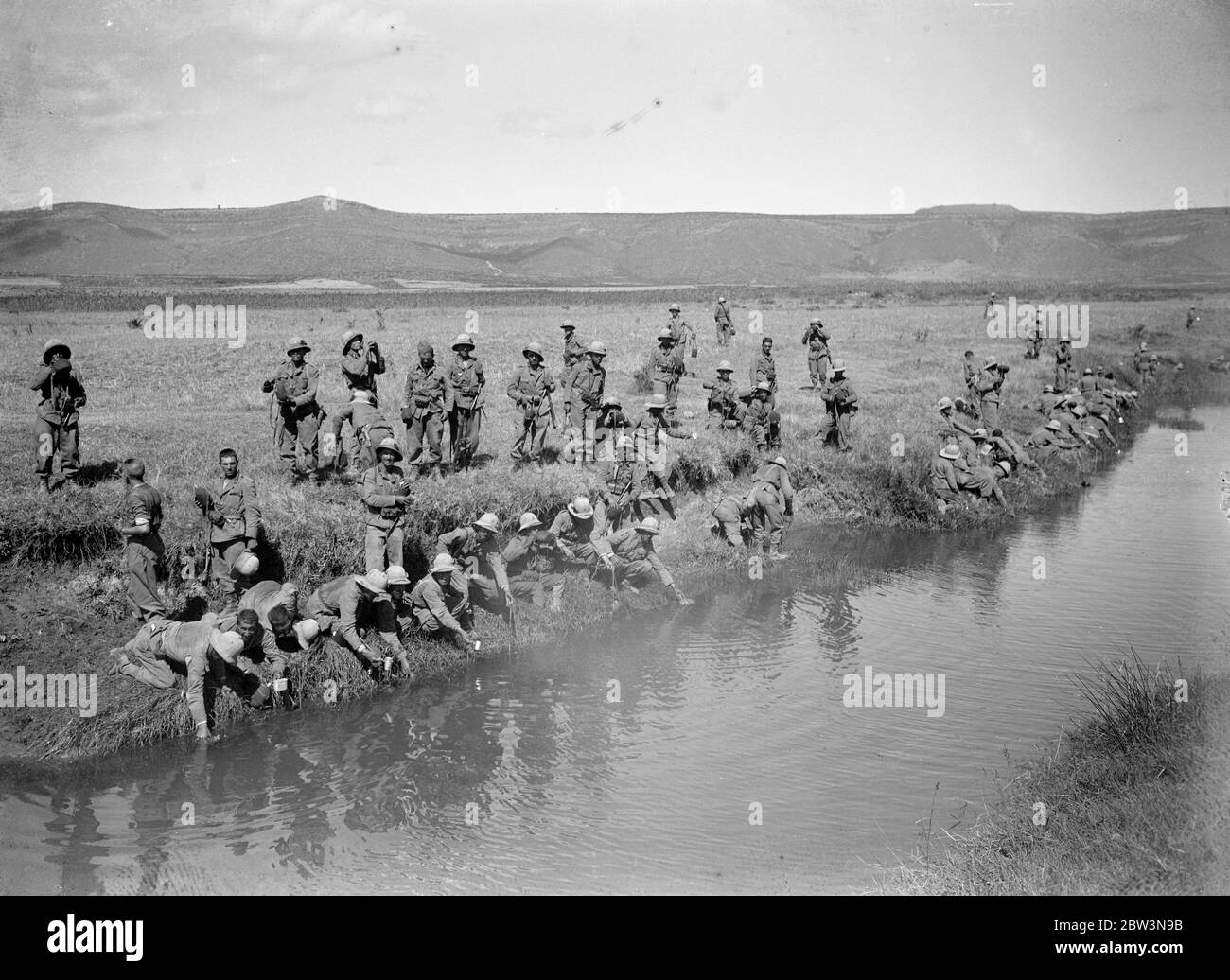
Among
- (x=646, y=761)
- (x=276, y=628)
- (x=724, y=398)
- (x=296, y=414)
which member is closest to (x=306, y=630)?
(x=276, y=628)

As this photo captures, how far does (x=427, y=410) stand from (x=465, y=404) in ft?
1.87

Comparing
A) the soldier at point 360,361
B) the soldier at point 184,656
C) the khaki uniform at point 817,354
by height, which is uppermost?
the khaki uniform at point 817,354

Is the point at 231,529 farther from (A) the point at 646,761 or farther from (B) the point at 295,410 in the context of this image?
(A) the point at 646,761

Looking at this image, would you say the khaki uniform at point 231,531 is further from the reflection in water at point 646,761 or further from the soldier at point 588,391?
the soldier at point 588,391

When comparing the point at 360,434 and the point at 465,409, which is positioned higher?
the point at 465,409

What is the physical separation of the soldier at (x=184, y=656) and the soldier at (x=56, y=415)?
3713 millimetres

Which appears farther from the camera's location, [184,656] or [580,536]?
[580,536]

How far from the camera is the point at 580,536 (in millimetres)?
14188

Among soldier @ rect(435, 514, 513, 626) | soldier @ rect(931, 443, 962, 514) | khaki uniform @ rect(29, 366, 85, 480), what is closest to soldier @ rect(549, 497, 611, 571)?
soldier @ rect(435, 514, 513, 626)

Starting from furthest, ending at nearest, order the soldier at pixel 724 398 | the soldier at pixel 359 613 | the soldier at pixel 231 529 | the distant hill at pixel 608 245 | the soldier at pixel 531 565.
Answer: the distant hill at pixel 608 245 < the soldier at pixel 724 398 < the soldier at pixel 531 565 < the soldier at pixel 231 529 < the soldier at pixel 359 613

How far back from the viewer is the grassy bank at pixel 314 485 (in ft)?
36.5

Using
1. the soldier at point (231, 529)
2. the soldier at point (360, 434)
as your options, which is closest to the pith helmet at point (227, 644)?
the soldier at point (231, 529)

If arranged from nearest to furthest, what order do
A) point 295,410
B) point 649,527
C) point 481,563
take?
1. point 481,563
2. point 649,527
3. point 295,410
